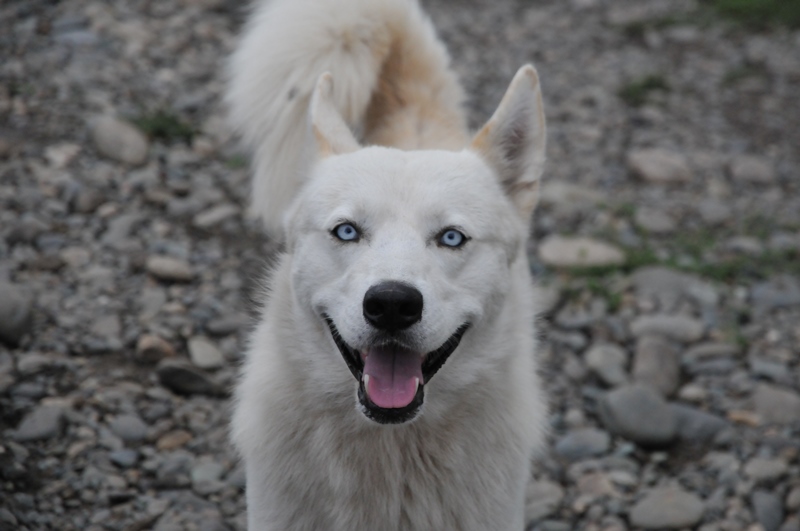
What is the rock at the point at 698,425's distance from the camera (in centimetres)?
436

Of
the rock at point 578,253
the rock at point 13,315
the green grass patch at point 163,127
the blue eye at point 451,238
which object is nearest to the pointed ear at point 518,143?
the blue eye at point 451,238

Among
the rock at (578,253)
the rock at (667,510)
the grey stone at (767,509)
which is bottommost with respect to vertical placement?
the grey stone at (767,509)

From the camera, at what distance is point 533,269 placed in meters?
5.56

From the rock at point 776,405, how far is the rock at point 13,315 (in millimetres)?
3835

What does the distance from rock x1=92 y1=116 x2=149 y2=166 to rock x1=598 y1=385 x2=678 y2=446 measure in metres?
3.52

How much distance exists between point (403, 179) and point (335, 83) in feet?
4.14

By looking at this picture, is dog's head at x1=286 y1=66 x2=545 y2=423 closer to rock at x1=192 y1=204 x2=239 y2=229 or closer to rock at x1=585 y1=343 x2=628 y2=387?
rock at x1=585 y1=343 x2=628 y2=387

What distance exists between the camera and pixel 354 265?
284 cm

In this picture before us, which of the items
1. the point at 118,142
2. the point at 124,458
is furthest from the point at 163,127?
the point at 124,458

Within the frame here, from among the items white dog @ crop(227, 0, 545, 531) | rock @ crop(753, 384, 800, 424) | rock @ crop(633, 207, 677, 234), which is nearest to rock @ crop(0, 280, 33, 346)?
white dog @ crop(227, 0, 545, 531)

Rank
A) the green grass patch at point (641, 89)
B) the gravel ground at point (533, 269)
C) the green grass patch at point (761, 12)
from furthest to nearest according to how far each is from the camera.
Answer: the green grass patch at point (761, 12) < the green grass patch at point (641, 89) < the gravel ground at point (533, 269)

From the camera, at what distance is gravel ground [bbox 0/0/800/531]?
391 cm

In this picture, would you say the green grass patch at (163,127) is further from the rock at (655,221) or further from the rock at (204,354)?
the rock at (655,221)

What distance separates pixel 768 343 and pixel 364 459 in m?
3.04
